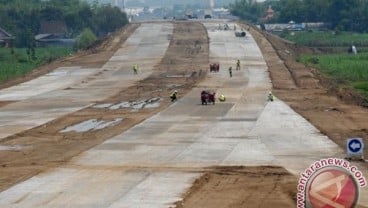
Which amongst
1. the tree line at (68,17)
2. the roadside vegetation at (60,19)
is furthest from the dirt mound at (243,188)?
the tree line at (68,17)

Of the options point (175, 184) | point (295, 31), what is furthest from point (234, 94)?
point (295, 31)

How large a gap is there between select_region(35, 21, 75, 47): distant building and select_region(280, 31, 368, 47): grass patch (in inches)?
1571

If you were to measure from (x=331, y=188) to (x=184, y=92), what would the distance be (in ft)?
197

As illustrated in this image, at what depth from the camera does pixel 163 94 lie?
7075 cm

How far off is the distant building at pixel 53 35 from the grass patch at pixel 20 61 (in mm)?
21114

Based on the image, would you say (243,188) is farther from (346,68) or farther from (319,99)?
(346,68)

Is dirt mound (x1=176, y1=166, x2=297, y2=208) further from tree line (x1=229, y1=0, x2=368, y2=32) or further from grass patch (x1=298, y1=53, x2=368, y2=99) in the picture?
tree line (x1=229, y1=0, x2=368, y2=32)

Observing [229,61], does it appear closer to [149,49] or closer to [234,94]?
[149,49]

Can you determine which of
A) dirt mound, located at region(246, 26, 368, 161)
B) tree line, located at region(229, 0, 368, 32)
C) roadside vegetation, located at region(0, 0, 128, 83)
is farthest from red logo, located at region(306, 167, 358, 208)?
tree line, located at region(229, 0, 368, 32)

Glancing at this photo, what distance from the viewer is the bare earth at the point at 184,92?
28.9m

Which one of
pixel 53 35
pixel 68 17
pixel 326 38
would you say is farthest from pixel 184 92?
pixel 68 17

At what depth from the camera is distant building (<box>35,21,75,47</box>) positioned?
166 m

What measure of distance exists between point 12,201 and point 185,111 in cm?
3035

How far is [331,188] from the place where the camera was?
39.4 feet
